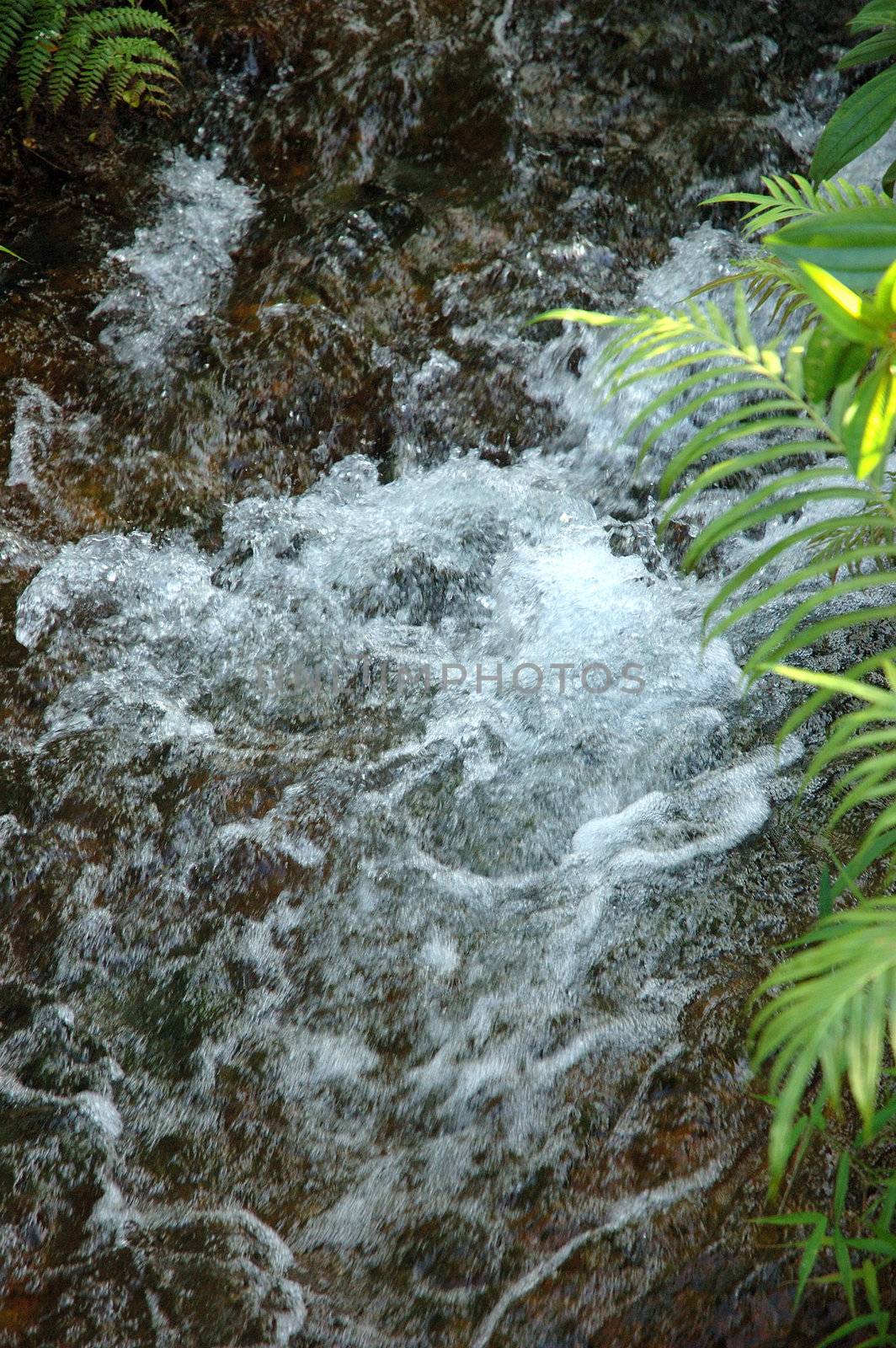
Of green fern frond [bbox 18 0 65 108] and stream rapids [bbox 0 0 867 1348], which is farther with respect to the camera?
green fern frond [bbox 18 0 65 108]

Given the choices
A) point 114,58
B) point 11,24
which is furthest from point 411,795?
point 11,24

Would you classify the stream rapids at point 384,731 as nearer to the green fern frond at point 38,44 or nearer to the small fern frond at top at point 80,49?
the small fern frond at top at point 80,49

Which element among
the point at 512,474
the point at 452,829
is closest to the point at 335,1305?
the point at 452,829

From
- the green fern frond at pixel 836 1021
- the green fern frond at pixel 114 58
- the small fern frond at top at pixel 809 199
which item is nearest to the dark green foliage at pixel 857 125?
the small fern frond at top at pixel 809 199

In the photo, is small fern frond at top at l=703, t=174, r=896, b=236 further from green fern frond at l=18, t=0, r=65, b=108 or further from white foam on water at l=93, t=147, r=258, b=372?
green fern frond at l=18, t=0, r=65, b=108

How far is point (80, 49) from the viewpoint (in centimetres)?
375

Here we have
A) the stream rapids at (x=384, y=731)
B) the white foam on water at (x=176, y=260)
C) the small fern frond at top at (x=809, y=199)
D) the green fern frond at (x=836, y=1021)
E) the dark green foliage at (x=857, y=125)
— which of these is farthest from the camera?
the white foam on water at (x=176, y=260)

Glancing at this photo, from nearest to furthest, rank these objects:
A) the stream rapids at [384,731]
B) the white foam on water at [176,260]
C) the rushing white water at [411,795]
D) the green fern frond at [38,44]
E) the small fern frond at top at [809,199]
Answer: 1. the stream rapids at [384,731]
2. the rushing white water at [411,795]
3. the small fern frond at top at [809,199]
4. the white foam on water at [176,260]
5. the green fern frond at [38,44]

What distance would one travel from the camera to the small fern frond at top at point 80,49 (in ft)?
12.1

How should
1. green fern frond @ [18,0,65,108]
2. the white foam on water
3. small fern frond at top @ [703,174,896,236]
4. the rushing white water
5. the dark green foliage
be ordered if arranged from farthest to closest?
green fern frond @ [18,0,65,108] → the white foam on water → the dark green foliage → small fern frond at top @ [703,174,896,236] → the rushing white water

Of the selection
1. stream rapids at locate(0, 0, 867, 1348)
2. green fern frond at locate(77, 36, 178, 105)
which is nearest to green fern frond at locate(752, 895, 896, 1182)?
stream rapids at locate(0, 0, 867, 1348)

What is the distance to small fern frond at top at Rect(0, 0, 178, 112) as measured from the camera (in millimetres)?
3695

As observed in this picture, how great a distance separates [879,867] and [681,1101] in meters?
0.63

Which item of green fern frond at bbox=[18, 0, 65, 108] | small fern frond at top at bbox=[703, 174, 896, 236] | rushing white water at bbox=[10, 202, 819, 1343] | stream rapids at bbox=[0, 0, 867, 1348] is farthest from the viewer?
green fern frond at bbox=[18, 0, 65, 108]
